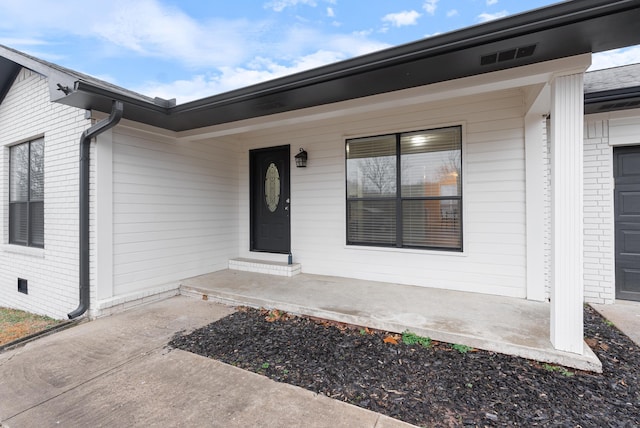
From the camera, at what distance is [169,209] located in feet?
14.3

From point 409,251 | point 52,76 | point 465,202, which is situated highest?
point 52,76

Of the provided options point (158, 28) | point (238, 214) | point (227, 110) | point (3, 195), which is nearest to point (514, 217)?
point (227, 110)

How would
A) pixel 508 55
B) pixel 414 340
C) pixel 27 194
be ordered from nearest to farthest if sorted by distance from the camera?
pixel 508 55 → pixel 414 340 → pixel 27 194

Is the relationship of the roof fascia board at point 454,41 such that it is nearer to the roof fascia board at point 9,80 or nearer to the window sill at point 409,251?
the window sill at point 409,251

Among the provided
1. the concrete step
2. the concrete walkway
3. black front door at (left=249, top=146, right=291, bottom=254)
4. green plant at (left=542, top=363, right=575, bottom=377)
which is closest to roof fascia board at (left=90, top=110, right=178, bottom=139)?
black front door at (left=249, top=146, right=291, bottom=254)

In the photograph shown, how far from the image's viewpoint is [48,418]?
1778 millimetres

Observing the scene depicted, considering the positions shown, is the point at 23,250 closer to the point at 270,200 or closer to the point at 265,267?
the point at 265,267

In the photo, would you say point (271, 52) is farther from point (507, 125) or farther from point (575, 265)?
point (575, 265)

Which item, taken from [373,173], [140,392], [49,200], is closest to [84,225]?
[49,200]

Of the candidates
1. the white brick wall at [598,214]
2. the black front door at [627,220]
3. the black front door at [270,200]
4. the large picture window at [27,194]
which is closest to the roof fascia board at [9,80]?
the large picture window at [27,194]

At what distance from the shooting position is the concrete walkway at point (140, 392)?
5.72 feet

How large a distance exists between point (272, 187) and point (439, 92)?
333cm

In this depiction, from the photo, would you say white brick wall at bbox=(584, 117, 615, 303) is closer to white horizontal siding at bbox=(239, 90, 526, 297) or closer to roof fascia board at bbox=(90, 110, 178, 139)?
white horizontal siding at bbox=(239, 90, 526, 297)

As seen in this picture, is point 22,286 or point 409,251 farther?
A: point 22,286
